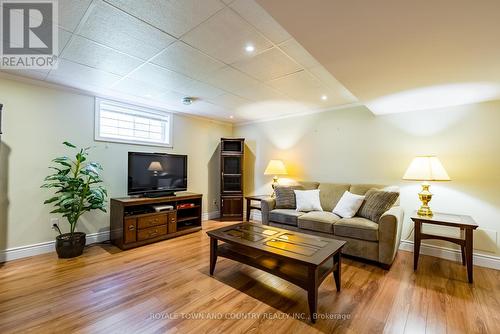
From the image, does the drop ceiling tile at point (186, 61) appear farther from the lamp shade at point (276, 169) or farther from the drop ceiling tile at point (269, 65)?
the lamp shade at point (276, 169)

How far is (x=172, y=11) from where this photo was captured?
1.53 m

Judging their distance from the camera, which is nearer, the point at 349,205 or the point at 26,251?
the point at 26,251

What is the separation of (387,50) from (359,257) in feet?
7.53

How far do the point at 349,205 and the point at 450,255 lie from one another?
1.38 m

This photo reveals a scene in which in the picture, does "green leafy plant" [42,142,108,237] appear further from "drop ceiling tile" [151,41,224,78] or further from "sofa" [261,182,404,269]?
"sofa" [261,182,404,269]

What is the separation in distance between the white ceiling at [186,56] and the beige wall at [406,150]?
0.61m

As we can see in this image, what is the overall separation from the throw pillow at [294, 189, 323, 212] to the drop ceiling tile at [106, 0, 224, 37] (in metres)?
2.75

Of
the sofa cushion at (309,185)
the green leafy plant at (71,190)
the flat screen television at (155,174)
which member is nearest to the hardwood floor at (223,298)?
the green leafy plant at (71,190)

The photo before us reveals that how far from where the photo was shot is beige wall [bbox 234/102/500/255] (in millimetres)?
2666

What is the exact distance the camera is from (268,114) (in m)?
4.44

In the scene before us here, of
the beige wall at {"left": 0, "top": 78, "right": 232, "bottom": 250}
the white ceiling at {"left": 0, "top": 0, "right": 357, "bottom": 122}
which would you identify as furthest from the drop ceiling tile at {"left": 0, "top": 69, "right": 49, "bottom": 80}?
the beige wall at {"left": 0, "top": 78, "right": 232, "bottom": 250}

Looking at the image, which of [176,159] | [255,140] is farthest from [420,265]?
[176,159]

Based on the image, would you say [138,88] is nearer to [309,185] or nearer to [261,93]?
[261,93]

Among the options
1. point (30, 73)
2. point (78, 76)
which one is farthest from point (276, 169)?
point (30, 73)
